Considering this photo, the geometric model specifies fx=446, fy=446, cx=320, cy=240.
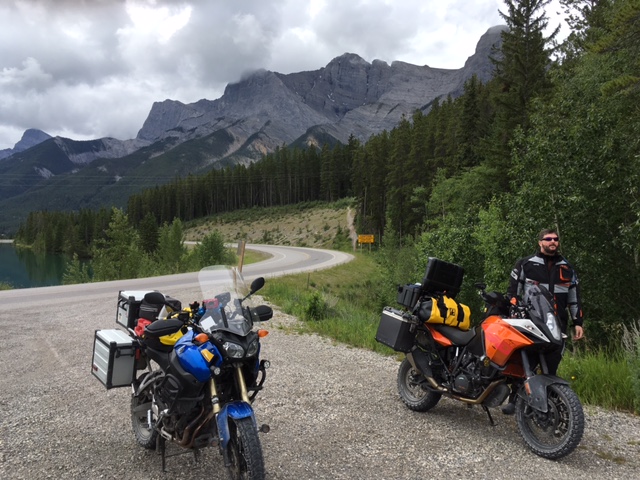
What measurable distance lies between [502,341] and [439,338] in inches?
30.4

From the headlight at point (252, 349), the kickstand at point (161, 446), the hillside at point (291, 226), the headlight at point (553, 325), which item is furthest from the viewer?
the hillside at point (291, 226)

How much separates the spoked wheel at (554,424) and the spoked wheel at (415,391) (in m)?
0.98

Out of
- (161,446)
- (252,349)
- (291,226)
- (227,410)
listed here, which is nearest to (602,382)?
(252,349)

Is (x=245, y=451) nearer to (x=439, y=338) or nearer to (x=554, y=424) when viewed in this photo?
(x=439, y=338)

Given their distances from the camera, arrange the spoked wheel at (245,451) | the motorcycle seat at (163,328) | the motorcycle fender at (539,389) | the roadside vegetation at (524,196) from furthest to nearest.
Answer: the roadside vegetation at (524,196), the motorcycle fender at (539,389), the motorcycle seat at (163,328), the spoked wheel at (245,451)

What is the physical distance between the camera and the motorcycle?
10.1ft

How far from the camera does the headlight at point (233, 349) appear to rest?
123 inches

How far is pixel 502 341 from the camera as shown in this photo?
416cm

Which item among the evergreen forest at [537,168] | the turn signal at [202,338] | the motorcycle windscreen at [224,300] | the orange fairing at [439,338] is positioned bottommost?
the orange fairing at [439,338]

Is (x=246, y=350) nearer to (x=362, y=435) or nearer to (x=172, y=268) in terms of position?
(x=362, y=435)

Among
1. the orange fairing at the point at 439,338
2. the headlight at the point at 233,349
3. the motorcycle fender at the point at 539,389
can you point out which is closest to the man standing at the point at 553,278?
the orange fairing at the point at 439,338

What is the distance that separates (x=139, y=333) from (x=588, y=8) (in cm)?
2719

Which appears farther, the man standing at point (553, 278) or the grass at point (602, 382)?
the grass at point (602, 382)

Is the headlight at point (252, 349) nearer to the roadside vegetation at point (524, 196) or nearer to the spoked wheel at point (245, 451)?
the spoked wheel at point (245, 451)
